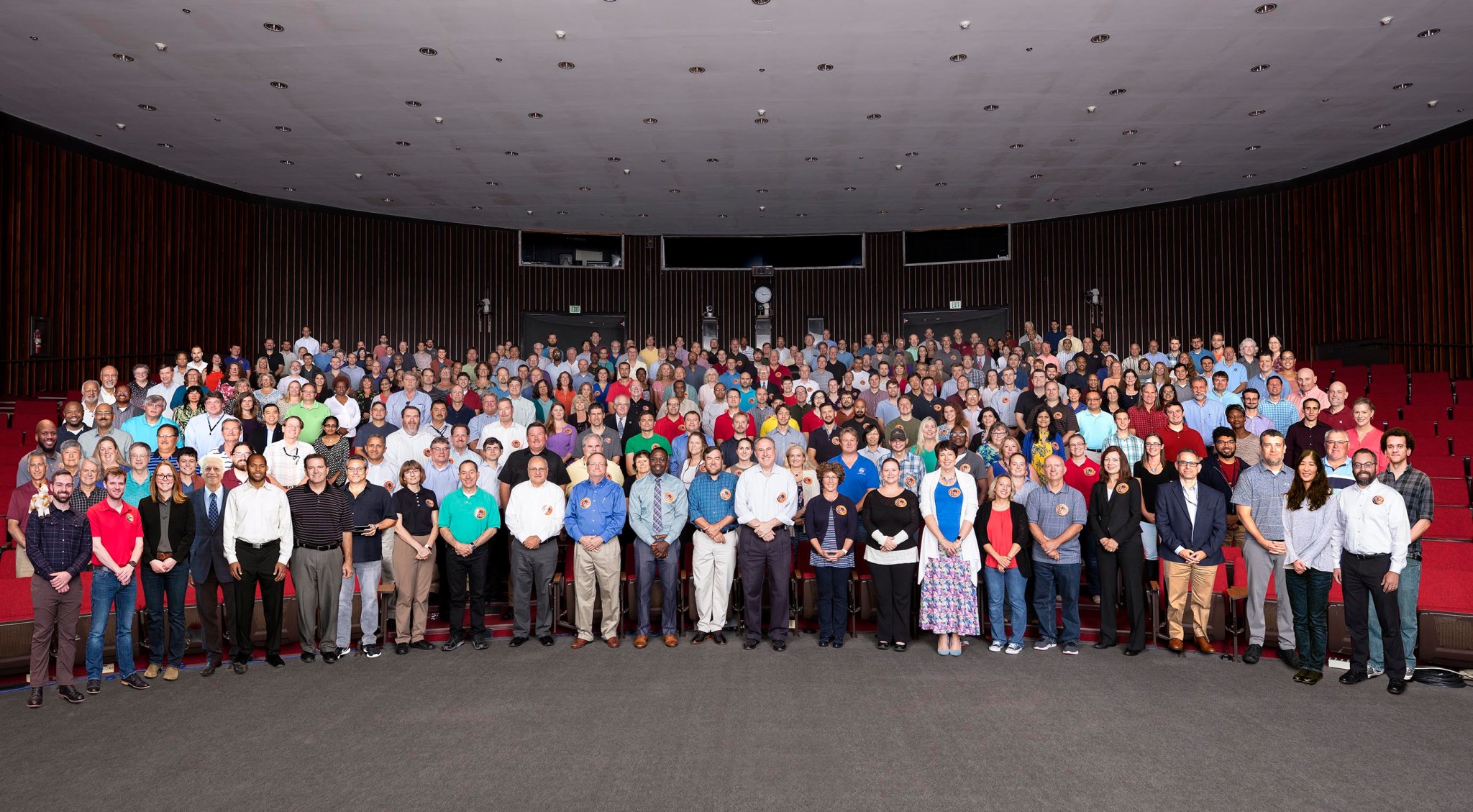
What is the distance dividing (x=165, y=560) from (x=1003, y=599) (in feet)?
19.0

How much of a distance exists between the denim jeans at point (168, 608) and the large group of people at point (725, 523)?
0.06 feet

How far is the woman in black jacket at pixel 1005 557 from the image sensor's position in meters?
6.48

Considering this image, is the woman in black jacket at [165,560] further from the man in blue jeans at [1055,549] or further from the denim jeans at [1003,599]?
Answer: the man in blue jeans at [1055,549]

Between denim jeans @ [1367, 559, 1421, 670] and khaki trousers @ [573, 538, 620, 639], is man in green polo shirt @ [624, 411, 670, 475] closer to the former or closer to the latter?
khaki trousers @ [573, 538, 620, 639]

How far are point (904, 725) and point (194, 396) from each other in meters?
6.88

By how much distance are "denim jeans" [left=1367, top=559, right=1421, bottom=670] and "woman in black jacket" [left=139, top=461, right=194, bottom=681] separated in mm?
7678

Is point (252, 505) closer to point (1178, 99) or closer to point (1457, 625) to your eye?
point (1457, 625)

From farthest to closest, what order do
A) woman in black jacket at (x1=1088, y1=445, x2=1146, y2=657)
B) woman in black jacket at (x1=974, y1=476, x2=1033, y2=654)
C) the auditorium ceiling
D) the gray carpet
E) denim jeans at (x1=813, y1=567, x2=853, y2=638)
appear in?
the auditorium ceiling → denim jeans at (x1=813, y1=567, x2=853, y2=638) → woman in black jacket at (x1=974, y1=476, x2=1033, y2=654) → woman in black jacket at (x1=1088, y1=445, x2=1146, y2=657) → the gray carpet

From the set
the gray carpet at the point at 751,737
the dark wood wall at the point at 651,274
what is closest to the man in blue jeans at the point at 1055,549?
the gray carpet at the point at 751,737

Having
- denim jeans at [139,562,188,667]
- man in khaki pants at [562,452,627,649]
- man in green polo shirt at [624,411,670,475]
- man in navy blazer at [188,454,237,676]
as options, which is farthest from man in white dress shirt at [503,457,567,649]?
denim jeans at [139,562,188,667]

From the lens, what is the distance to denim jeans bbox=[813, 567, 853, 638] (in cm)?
666

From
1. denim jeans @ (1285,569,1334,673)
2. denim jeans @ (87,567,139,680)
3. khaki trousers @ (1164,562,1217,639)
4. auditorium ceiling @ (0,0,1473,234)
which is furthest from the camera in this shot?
auditorium ceiling @ (0,0,1473,234)

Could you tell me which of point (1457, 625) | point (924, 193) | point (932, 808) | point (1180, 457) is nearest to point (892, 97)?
point (924, 193)

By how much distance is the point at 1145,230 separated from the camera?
15836 millimetres
